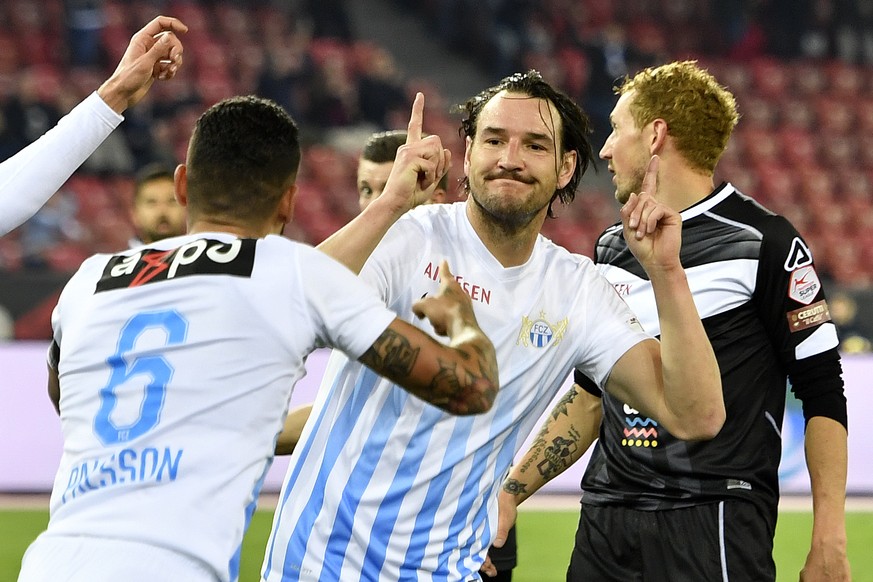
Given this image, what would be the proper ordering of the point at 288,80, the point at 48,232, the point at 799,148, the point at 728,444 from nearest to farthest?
the point at 728,444 < the point at 48,232 < the point at 288,80 < the point at 799,148

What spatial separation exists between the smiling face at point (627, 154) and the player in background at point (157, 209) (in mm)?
3352

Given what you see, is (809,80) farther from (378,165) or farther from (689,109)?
(689,109)

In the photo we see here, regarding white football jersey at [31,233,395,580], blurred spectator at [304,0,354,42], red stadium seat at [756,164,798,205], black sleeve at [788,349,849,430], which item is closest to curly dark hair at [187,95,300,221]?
white football jersey at [31,233,395,580]

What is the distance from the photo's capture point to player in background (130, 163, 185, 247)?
6977 millimetres

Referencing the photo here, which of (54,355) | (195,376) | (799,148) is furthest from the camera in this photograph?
(799,148)

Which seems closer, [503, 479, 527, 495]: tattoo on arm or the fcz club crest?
the fcz club crest

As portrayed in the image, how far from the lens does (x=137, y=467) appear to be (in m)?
2.51

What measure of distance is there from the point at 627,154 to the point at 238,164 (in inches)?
75.3

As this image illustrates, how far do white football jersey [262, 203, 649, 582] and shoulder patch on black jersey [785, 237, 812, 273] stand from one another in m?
0.66

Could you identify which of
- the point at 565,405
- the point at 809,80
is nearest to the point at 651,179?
the point at 565,405

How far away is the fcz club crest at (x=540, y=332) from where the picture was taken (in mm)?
3488

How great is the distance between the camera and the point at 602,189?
58.6ft

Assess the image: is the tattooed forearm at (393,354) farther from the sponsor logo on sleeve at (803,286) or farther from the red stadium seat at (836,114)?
the red stadium seat at (836,114)

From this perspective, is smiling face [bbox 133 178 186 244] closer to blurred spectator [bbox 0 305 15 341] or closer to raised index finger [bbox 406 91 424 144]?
raised index finger [bbox 406 91 424 144]
